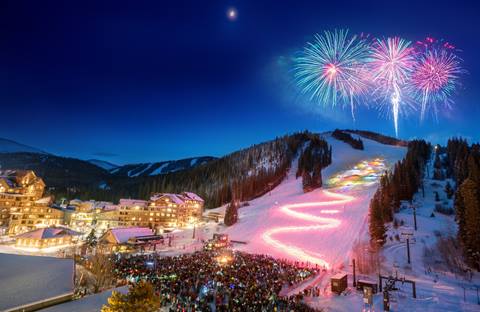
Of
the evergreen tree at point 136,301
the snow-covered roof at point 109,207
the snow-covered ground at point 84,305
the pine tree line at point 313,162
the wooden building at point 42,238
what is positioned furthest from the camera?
the snow-covered roof at point 109,207

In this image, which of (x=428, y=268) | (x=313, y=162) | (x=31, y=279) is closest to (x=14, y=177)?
(x=31, y=279)

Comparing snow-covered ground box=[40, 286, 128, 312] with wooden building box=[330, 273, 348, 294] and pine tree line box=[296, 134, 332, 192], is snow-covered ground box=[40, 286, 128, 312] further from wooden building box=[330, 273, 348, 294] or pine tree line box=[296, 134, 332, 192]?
pine tree line box=[296, 134, 332, 192]

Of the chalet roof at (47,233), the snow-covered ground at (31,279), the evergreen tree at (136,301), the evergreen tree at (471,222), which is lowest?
the chalet roof at (47,233)

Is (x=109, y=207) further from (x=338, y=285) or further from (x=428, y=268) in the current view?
(x=428, y=268)

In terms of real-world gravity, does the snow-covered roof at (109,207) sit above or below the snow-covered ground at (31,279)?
above

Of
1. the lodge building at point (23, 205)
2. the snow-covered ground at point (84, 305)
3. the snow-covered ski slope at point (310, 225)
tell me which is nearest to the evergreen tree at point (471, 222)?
the snow-covered ski slope at point (310, 225)

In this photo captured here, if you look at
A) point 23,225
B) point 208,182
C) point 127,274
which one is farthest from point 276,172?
point 127,274

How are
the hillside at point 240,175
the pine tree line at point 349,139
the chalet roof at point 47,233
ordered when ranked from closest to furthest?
the chalet roof at point 47,233 < the hillside at point 240,175 < the pine tree line at point 349,139

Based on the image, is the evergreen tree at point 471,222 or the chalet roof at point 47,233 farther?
the chalet roof at point 47,233

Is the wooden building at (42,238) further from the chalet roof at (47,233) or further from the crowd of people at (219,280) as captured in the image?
the crowd of people at (219,280)
